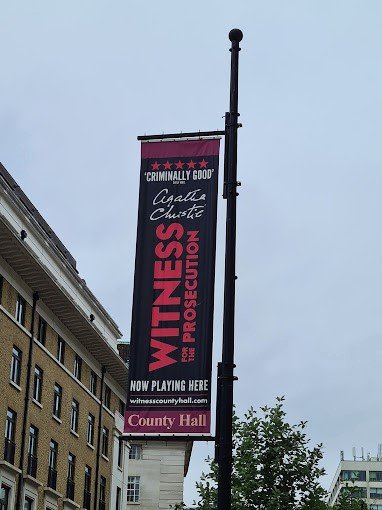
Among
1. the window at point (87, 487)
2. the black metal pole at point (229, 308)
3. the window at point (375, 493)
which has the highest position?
the window at point (375, 493)

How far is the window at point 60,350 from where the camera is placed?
51250 millimetres

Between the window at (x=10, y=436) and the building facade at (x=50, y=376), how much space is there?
0.04m

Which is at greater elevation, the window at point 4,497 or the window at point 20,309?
the window at point 20,309

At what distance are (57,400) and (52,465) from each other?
3.14 meters

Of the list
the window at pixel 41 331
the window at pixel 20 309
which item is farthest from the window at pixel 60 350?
the window at pixel 20 309

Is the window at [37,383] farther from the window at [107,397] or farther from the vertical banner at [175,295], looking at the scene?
the vertical banner at [175,295]

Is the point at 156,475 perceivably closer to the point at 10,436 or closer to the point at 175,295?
the point at 10,436

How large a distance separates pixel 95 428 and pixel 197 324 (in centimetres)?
4336

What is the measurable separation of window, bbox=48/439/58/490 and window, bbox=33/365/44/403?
2906mm

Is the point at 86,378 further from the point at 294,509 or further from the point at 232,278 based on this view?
the point at 232,278

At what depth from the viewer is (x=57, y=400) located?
1986 inches

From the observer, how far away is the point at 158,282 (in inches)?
609

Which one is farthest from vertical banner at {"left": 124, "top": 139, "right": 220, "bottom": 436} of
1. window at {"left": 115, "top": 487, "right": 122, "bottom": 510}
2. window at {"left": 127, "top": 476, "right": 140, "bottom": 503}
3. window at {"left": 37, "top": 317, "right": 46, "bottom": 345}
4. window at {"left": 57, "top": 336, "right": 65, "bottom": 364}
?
window at {"left": 127, "top": 476, "right": 140, "bottom": 503}

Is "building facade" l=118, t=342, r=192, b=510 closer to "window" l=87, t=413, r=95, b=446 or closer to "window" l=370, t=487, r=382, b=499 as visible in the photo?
"window" l=87, t=413, r=95, b=446
